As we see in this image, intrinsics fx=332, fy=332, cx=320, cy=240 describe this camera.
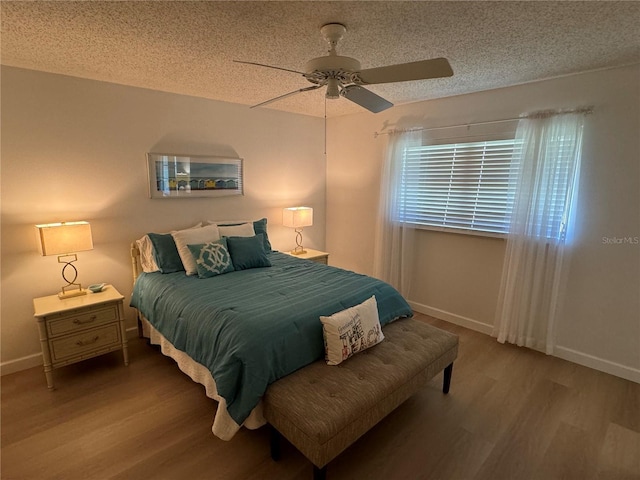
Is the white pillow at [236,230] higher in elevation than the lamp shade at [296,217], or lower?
lower

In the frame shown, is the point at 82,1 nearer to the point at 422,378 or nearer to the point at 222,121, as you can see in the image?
the point at 222,121

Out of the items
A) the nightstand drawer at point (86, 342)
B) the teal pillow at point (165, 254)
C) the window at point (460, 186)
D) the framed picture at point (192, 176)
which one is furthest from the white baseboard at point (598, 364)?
the nightstand drawer at point (86, 342)

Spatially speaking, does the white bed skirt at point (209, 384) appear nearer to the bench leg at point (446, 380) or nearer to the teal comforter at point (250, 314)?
the teal comforter at point (250, 314)

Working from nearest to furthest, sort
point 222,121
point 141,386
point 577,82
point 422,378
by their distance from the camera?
1. point 422,378
2. point 141,386
3. point 577,82
4. point 222,121

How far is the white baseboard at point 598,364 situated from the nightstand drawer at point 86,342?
3825 mm

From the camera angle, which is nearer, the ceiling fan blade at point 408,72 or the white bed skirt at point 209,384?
the ceiling fan blade at point 408,72

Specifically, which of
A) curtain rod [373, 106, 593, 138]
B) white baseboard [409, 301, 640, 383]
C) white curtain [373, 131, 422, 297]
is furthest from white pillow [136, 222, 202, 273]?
white baseboard [409, 301, 640, 383]

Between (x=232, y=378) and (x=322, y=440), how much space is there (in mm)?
588

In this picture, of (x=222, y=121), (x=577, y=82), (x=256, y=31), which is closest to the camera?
(x=256, y=31)

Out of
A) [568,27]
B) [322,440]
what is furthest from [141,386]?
[568,27]

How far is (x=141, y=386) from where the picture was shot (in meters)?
2.52

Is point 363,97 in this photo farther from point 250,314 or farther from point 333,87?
point 250,314

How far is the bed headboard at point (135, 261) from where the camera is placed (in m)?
3.11

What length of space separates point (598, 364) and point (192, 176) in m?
4.12
